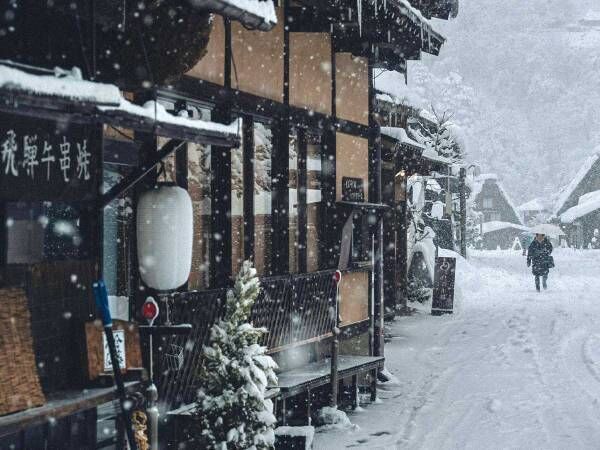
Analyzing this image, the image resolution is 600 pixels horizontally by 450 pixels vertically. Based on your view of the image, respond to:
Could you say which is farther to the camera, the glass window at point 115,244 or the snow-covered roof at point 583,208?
the snow-covered roof at point 583,208

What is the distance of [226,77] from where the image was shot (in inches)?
377

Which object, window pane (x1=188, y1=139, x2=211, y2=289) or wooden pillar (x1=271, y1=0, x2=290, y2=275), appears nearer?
window pane (x1=188, y1=139, x2=211, y2=289)

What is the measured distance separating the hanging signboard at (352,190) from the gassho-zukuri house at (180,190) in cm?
5

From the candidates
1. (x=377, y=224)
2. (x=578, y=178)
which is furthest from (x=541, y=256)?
(x=578, y=178)

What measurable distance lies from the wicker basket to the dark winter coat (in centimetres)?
2510

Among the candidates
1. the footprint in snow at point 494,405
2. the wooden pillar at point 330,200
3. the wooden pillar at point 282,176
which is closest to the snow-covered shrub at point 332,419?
the wooden pillar at point 282,176

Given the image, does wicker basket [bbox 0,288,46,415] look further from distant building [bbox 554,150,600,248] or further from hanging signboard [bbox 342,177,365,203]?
distant building [bbox 554,150,600,248]

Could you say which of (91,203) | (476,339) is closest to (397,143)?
(476,339)

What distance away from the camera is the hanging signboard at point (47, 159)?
18.4 feet

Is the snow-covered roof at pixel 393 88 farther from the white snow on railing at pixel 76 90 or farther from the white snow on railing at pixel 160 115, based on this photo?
the white snow on railing at pixel 76 90

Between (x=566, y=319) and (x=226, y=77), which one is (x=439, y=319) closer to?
(x=566, y=319)

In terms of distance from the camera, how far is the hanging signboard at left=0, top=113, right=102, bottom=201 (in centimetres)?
561

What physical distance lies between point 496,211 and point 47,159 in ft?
266

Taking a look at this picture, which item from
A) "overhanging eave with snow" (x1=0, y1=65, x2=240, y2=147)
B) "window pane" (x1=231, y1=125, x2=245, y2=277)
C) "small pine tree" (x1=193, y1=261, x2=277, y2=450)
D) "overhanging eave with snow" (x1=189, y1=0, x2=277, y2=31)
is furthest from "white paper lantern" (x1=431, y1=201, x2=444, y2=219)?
"overhanging eave with snow" (x1=0, y1=65, x2=240, y2=147)
